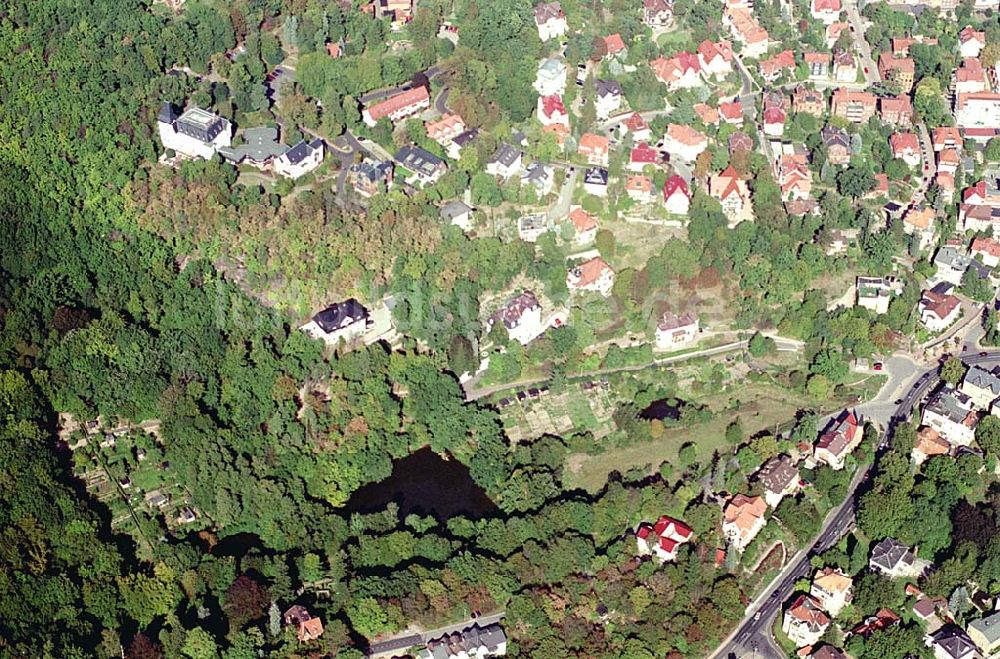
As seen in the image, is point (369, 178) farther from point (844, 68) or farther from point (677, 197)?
point (844, 68)

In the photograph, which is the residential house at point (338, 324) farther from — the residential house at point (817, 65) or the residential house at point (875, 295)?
the residential house at point (817, 65)

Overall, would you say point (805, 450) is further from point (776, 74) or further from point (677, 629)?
point (776, 74)

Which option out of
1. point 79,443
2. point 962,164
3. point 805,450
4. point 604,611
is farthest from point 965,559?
point 79,443

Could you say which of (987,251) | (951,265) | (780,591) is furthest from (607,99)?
(780,591)

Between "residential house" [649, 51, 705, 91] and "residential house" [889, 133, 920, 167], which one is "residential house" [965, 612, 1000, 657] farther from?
"residential house" [649, 51, 705, 91]

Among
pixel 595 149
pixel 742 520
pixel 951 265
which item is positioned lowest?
pixel 742 520

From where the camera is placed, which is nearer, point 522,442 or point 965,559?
point 965,559
